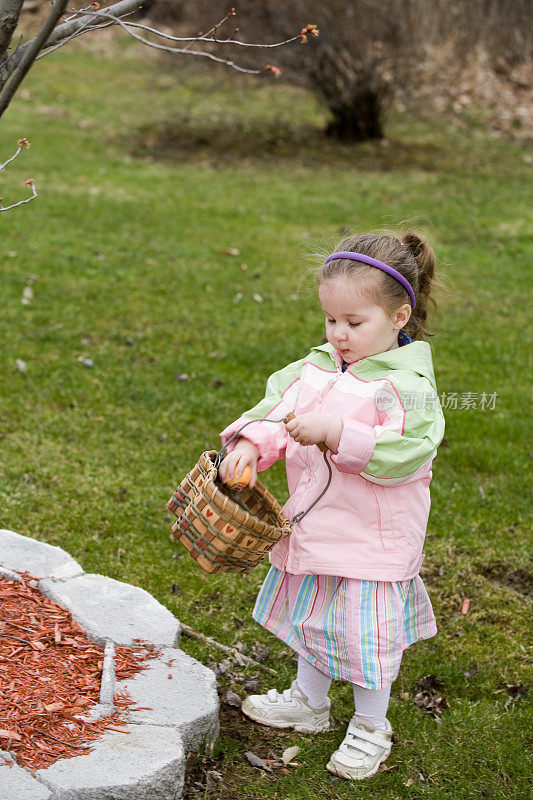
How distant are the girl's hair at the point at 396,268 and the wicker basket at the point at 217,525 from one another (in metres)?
0.70

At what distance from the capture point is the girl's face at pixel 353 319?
275 centimetres

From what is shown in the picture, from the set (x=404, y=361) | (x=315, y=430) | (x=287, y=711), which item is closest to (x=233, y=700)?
(x=287, y=711)

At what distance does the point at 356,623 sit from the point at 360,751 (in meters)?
0.50

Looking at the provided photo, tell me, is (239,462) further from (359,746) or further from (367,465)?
(359,746)

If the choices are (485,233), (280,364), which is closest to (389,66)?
(485,233)

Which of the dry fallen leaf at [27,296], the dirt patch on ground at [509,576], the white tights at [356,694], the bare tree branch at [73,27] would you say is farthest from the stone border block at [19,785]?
the dry fallen leaf at [27,296]

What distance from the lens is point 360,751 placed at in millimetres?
3010

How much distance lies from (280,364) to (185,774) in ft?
12.6

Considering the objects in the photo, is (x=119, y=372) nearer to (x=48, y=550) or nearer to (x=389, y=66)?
(x=48, y=550)

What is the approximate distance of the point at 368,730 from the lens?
9.99ft

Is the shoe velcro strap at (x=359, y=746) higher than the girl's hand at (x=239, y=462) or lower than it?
lower

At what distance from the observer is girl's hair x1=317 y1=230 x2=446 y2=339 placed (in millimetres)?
2762

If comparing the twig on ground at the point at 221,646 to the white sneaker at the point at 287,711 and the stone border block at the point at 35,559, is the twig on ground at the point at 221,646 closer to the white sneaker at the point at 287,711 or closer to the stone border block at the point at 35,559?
the white sneaker at the point at 287,711

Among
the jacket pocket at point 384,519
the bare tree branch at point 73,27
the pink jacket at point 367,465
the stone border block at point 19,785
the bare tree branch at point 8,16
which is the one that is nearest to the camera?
the stone border block at point 19,785
